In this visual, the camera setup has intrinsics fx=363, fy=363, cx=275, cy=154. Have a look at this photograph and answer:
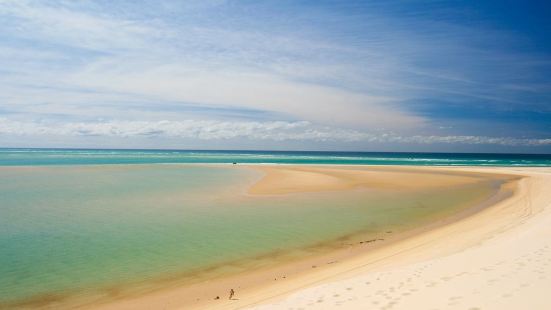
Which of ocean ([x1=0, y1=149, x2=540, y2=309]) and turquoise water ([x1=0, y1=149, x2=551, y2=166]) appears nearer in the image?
ocean ([x1=0, y1=149, x2=540, y2=309])

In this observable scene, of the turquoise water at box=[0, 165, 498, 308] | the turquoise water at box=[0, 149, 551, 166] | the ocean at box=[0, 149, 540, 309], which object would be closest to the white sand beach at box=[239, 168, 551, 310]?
the ocean at box=[0, 149, 540, 309]

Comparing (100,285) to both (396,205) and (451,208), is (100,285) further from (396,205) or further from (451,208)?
(451,208)

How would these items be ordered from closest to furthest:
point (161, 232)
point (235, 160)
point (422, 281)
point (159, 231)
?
1. point (422, 281)
2. point (161, 232)
3. point (159, 231)
4. point (235, 160)

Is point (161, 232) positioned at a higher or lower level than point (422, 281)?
lower

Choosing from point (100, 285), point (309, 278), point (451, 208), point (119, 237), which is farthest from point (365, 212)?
point (100, 285)

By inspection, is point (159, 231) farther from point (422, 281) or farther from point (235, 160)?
point (235, 160)

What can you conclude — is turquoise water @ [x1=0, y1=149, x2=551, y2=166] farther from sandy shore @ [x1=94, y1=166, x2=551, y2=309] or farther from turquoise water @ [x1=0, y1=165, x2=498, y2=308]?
sandy shore @ [x1=94, y1=166, x2=551, y2=309]

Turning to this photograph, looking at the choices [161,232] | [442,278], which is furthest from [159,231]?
[442,278]

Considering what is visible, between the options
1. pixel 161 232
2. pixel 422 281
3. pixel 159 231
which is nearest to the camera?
pixel 422 281
